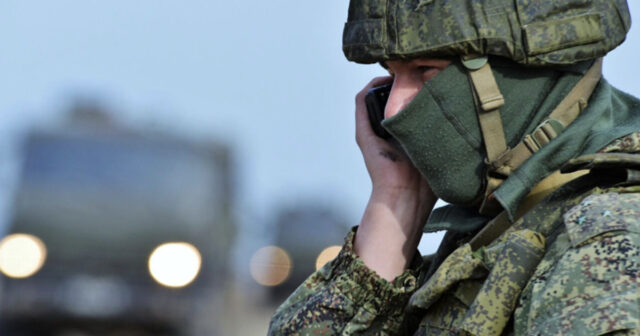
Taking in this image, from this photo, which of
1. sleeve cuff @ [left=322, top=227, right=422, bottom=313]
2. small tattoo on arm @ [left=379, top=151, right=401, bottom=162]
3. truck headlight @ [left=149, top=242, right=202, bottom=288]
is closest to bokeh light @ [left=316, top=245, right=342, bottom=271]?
truck headlight @ [left=149, top=242, right=202, bottom=288]

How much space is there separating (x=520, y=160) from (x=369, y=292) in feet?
2.32

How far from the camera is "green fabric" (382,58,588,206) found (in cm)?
346

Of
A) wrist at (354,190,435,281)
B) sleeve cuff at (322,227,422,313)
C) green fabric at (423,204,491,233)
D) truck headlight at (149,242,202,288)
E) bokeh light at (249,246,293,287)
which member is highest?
green fabric at (423,204,491,233)

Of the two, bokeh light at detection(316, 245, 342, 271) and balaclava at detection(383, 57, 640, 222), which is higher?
balaclava at detection(383, 57, 640, 222)

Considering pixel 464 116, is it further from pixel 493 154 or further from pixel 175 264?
pixel 175 264

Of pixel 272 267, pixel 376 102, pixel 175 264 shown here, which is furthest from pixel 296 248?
pixel 376 102

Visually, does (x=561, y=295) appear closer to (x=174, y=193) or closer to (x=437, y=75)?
(x=437, y=75)

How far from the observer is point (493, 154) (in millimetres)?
3445

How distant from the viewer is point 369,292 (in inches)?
151

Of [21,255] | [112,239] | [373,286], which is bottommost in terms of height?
[112,239]

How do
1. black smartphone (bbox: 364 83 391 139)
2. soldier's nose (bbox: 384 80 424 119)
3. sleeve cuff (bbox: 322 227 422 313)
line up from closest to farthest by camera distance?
soldier's nose (bbox: 384 80 424 119)
sleeve cuff (bbox: 322 227 422 313)
black smartphone (bbox: 364 83 391 139)

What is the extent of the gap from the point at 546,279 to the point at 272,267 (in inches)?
979

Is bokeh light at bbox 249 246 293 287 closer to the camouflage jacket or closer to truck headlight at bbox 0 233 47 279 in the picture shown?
truck headlight at bbox 0 233 47 279

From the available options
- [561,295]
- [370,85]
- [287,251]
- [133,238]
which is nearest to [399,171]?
[370,85]
